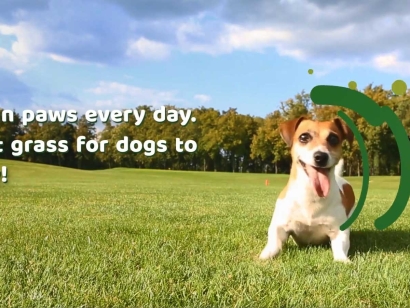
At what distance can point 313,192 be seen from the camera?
4.42m

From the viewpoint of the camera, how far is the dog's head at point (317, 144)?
413cm

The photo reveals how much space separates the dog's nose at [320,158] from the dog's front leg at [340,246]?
90cm

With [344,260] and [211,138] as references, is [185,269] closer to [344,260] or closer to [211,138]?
[344,260]

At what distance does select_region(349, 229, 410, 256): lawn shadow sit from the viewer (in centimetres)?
519

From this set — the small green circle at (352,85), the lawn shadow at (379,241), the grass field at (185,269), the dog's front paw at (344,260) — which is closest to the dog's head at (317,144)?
the small green circle at (352,85)

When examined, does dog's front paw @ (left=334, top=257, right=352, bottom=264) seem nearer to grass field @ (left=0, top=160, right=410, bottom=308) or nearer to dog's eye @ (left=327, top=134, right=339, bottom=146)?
grass field @ (left=0, top=160, right=410, bottom=308)

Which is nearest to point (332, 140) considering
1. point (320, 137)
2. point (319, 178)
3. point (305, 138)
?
point (320, 137)

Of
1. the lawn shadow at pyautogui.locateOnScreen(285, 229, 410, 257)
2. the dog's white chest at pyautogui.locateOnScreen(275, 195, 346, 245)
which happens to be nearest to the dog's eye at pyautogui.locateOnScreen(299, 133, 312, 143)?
the dog's white chest at pyautogui.locateOnScreen(275, 195, 346, 245)

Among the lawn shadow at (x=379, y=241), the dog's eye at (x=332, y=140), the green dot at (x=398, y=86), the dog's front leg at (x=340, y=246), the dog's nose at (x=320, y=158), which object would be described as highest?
the green dot at (x=398, y=86)

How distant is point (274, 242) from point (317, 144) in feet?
3.59

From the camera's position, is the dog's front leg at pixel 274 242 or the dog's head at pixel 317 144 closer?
the dog's head at pixel 317 144

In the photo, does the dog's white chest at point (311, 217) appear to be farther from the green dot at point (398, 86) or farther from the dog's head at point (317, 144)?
the green dot at point (398, 86)

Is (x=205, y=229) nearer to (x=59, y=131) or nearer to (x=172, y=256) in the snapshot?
(x=172, y=256)

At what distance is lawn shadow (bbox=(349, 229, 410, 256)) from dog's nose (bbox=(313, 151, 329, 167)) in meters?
1.26
